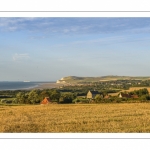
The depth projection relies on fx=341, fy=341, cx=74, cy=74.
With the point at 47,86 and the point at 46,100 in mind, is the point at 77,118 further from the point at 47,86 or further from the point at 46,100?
the point at 47,86

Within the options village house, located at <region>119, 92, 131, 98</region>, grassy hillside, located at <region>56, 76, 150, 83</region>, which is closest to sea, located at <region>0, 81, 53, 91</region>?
grassy hillside, located at <region>56, 76, 150, 83</region>

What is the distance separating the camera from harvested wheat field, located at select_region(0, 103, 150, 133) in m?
7.02

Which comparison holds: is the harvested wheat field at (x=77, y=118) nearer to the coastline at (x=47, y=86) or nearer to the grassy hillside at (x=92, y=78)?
the coastline at (x=47, y=86)

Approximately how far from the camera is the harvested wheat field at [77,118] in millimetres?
7023

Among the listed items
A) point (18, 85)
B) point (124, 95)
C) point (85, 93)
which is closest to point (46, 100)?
point (18, 85)

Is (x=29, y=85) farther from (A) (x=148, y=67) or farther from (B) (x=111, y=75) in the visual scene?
(A) (x=148, y=67)

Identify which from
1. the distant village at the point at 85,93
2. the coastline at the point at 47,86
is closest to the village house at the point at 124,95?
the distant village at the point at 85,93

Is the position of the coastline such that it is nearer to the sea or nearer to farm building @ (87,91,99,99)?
the sea

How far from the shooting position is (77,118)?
7.39 m

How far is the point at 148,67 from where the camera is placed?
24.1 ft

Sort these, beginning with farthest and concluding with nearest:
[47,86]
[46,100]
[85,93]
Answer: [85,93]
[46,100]
[47,86]
